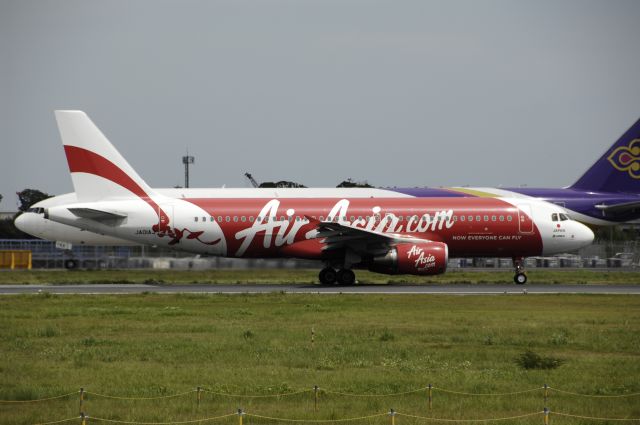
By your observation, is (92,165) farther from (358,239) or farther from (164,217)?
(358,239)

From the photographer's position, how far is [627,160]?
6688 cm

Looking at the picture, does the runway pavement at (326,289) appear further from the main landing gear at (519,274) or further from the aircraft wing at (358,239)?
the aircraft wing at (358,239)

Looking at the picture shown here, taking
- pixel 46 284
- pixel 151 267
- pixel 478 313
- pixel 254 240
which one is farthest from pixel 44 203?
pixel 478 313

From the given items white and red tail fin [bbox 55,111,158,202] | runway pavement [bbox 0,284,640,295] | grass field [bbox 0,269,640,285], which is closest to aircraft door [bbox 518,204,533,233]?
runway pavement [bbox 0,284,640,295]

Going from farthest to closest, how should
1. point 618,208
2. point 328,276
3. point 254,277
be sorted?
point 618,208 → point 254,277 → point 328,276

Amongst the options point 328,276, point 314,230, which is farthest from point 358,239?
point 328,276

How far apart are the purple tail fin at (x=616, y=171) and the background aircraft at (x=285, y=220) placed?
19.0m

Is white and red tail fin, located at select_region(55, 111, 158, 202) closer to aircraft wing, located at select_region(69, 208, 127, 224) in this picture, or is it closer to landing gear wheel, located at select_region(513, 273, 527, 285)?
aircraft wing, located at select_region(69, 208, 127, 224)

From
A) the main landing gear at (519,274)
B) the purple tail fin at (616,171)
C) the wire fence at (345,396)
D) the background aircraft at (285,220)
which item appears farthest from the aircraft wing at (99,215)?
the purple tail fin at (616,171)

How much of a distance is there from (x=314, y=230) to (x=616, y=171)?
29.5 meters

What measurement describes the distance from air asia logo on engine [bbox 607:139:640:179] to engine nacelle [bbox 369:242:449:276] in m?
27.5

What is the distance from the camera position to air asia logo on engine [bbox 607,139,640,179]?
66312 millimetres

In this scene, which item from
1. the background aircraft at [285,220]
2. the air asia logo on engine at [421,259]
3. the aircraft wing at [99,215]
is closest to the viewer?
the air asia logo on engine at [421,259]

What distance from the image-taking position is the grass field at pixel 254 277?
169 ft
